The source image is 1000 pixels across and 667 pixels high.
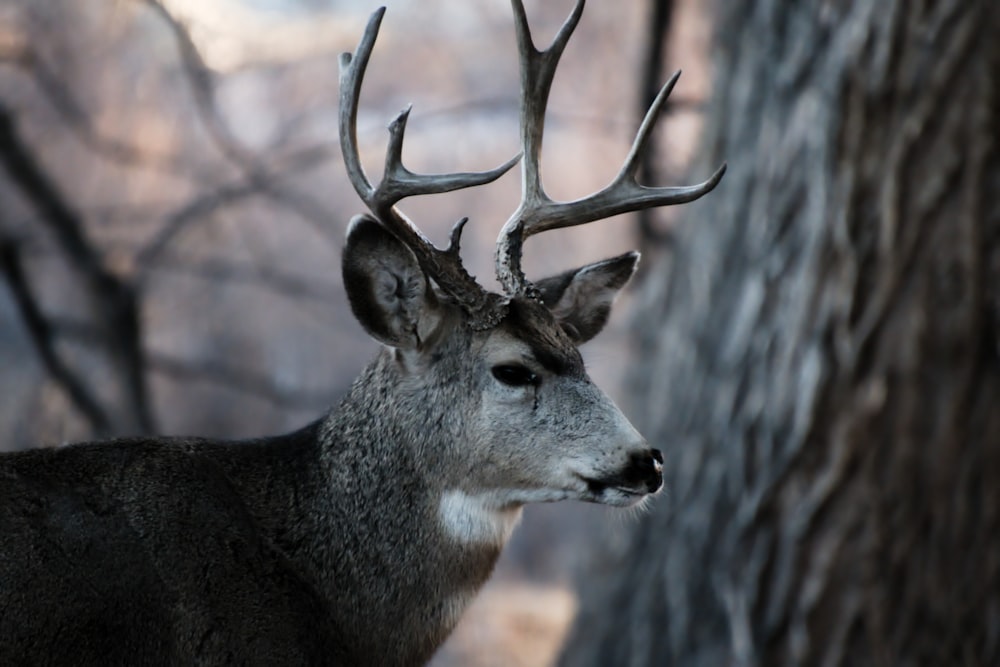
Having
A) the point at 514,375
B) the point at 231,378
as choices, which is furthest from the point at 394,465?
the point at 231,378

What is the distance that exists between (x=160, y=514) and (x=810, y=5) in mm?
5189

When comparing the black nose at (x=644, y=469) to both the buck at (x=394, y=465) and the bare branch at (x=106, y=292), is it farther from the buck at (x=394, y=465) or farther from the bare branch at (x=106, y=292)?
the bare branch at (x=106, y=292)

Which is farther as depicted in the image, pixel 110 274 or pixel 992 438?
pixel 110 274

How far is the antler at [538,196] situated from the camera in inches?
168

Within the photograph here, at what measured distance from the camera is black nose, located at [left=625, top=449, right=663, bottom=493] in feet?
13.3

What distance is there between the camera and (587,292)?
477 cm

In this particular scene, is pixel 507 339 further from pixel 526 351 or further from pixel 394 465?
pixel 394 465

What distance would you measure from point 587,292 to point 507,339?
64 centimetres

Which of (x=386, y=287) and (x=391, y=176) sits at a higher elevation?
(x=391, y=176)

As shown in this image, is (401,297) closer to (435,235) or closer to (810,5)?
(810,5)

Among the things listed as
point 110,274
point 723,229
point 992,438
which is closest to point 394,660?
point 992,438

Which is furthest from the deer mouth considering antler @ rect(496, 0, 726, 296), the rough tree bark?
the rough tree bark

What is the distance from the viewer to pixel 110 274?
9.41m

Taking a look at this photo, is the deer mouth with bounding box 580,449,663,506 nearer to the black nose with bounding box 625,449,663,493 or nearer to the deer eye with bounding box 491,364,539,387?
the black nose with bounding box 625,449,663,493
